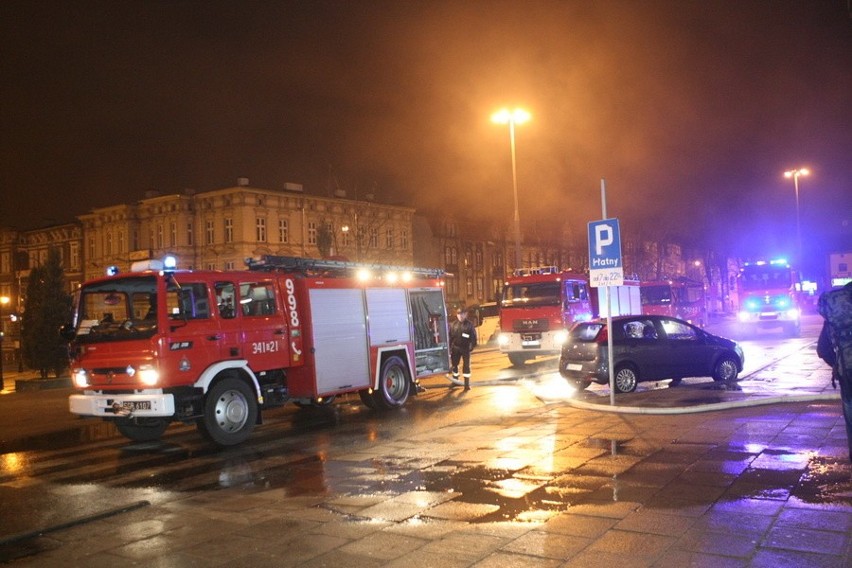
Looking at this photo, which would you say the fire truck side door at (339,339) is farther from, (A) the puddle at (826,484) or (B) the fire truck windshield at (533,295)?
(B) the fire truck windshield at (533,295)

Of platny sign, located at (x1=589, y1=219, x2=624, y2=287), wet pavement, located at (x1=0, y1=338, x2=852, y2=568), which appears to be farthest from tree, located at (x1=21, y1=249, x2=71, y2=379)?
platny sign, located at (x1=589, y1=219, x2=624, y2=287)

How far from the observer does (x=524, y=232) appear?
7669 centimetres

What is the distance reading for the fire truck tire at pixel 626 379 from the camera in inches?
553

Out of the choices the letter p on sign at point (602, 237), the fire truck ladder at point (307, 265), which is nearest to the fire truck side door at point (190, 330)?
the fire truck ladder at point (307, 265)

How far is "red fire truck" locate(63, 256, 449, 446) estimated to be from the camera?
9.96 meters

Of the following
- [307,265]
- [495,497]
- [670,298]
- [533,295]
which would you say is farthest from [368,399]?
[670,298]

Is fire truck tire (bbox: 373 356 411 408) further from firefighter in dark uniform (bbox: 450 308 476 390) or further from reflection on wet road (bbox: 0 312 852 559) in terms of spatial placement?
firefighter in dark uniform (bbox: 450 308 476 390)

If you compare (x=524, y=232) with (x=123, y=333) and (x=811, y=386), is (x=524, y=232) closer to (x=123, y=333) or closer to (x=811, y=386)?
(x=811, y=386)

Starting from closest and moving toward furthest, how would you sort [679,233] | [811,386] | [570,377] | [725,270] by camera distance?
1. [811,386]
2. [570,377]
3. [679,233]
4. [725,270]

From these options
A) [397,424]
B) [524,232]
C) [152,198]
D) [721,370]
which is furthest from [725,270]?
[397,424]

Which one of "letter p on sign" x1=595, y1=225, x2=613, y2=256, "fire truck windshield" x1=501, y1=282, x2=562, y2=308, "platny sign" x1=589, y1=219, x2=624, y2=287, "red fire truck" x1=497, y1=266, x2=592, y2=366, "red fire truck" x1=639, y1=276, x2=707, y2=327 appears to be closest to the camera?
"platny sign" x1=589, y1=219, x2=624, y2=287

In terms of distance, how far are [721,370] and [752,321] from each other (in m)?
21.7

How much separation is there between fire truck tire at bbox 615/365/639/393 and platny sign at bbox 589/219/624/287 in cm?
314

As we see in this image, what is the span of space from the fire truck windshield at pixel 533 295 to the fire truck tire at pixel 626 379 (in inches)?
328
